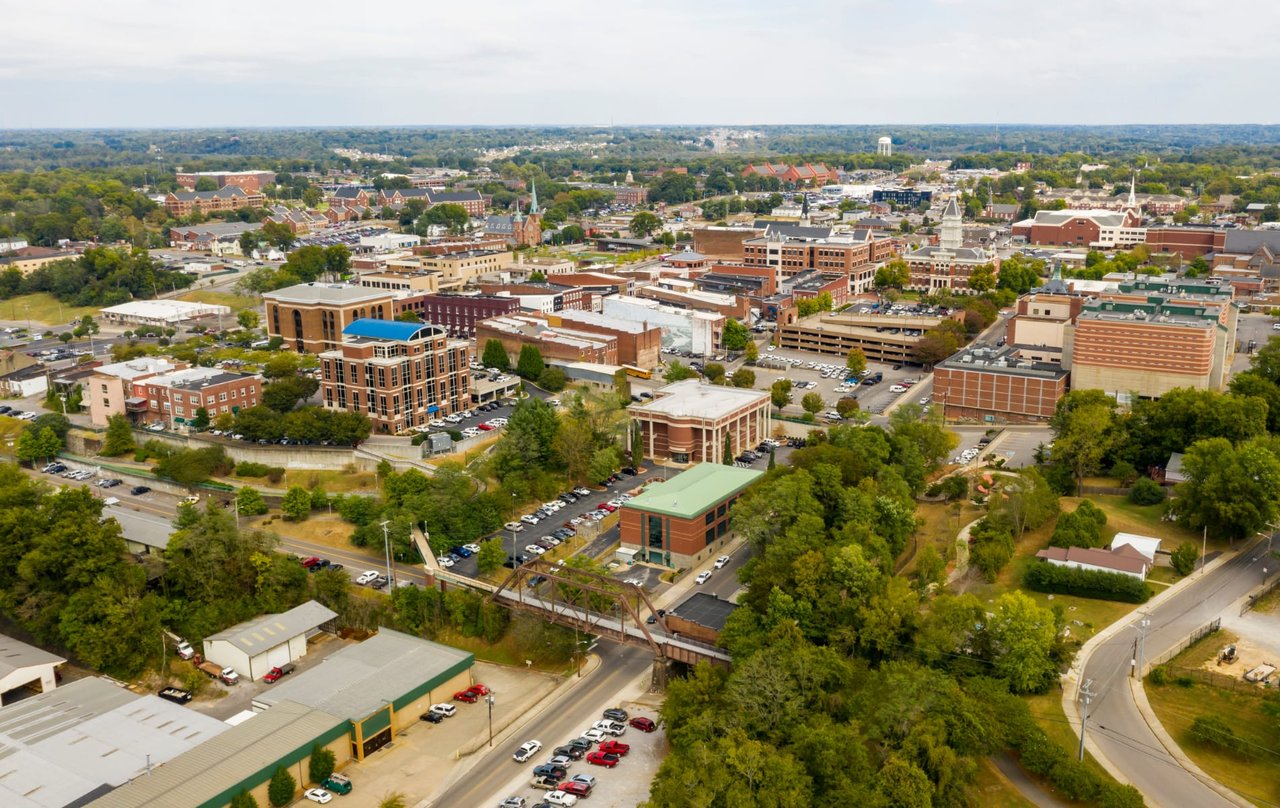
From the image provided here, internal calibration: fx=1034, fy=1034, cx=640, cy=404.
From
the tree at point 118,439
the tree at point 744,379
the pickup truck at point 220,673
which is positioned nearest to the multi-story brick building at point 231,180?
the tree at point 118,439

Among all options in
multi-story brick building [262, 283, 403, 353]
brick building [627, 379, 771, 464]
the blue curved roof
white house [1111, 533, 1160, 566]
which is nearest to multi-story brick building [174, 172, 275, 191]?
multi-story brick building [262, 283, 403, 353]

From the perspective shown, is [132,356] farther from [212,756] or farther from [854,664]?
[854,664]

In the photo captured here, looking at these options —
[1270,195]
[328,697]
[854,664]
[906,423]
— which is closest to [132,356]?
[328,697]

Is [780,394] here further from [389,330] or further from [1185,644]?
[1185,644]

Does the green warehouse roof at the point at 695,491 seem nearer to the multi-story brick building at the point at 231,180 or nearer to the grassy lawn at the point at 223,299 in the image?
the grassy lawn at the point at 223,299

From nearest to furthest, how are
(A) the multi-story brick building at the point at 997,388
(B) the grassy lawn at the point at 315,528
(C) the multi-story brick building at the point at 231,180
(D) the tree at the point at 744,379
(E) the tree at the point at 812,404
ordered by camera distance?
(B) the grassy lawn at the point at 315,528
(A) the multi-story brick building at the point at 997,388
(E) the tree at the point at 812,404
(D) the tree at the point at 744,379
(C) the multi-story brick building at the point at 231,180

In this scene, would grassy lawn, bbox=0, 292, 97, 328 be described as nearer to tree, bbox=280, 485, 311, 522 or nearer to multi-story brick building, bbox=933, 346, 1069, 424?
tree, bbox=280, 485, 311, 522

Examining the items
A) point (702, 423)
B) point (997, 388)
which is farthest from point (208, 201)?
point (997, 388)
